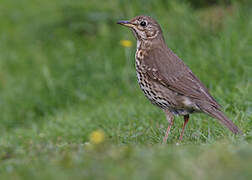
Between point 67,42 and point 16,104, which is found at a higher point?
point 67,42

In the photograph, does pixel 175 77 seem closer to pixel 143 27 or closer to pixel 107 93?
pixel 143 27

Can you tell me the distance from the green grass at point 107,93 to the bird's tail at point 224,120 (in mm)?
106

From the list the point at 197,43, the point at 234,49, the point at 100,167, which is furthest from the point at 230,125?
the point at 197,43

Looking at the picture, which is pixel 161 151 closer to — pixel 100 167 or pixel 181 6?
pixel 100 167

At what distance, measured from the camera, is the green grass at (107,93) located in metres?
3.62

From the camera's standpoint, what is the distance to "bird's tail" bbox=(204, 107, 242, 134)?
5.07 m

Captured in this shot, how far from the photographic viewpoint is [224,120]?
17.3 feet

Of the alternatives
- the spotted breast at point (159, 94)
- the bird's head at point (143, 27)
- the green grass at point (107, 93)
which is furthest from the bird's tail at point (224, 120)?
the bird's head at point (143, 27)

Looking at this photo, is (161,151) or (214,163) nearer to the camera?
(214,163)

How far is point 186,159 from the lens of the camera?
11.7ft

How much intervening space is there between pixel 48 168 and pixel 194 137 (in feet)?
7.26

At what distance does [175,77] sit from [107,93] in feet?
9.79

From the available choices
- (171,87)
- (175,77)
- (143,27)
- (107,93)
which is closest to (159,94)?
(171,87)

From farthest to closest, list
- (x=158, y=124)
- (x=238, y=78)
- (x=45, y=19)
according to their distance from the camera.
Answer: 1. (x=45, y=19)
2. (x=238, y=78)
3. (x=158, y=124)
